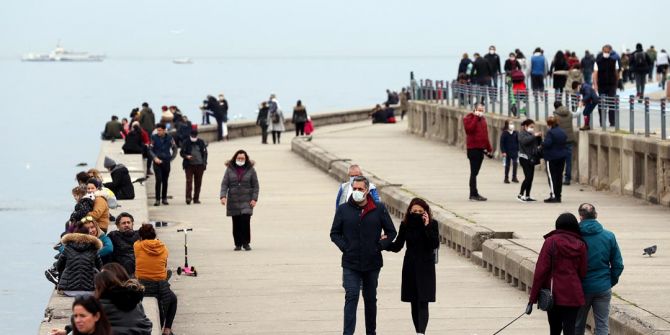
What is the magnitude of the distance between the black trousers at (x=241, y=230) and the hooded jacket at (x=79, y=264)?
328 inches

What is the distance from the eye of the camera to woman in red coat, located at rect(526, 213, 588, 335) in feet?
42.9

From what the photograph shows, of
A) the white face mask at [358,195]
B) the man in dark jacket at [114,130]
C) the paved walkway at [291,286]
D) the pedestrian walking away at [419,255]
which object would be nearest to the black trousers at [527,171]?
the paved walkway at [291,286]

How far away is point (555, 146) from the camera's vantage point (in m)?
27.2

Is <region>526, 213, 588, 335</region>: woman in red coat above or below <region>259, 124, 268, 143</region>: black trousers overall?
above

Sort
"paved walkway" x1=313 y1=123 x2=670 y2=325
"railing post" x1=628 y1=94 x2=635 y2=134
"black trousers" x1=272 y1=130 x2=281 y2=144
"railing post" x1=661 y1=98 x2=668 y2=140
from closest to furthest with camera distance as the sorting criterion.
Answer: "paved walkway" x1=313 y1=123 x2=670 y2=325 < "railing post" x1=661 y1=98 x2=668 y2=140 < "railing post" x1=628 y1=94 x2=635 y2=134 < "black trousers" x1=272 y1=130 x2=281 y2=144

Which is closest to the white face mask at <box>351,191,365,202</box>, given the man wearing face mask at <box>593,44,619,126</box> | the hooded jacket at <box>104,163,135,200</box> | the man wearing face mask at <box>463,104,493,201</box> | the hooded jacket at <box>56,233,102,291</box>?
the hooded jacket at <box>56,233,102,291</box>

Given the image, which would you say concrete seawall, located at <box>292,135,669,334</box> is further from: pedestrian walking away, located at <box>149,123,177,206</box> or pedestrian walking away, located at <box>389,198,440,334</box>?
pedestrian walking away, located at <box>149,123,177,206</box>

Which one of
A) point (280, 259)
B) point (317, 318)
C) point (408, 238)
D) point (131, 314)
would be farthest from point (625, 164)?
point (131, 314)

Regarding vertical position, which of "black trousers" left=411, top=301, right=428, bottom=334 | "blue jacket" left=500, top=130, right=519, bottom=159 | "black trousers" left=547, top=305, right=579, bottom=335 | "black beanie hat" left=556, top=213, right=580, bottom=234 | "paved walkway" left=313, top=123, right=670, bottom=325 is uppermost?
"black beanie hat" left=556, top=213, right=580, bottom=234

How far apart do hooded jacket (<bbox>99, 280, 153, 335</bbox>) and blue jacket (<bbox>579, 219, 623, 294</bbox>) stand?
13.3 ft

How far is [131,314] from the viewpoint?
11.0 meters

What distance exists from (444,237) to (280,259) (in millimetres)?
→ 2586

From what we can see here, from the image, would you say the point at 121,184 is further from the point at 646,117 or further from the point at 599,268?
the point at 599,268

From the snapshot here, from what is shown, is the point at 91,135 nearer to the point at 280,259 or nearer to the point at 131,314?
the point at 280,259
